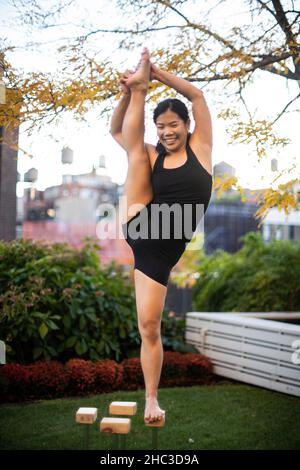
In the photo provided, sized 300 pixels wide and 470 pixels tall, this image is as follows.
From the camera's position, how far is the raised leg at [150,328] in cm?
214

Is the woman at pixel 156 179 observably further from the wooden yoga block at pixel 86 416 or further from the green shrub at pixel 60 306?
the green shrub at pixel 60 306

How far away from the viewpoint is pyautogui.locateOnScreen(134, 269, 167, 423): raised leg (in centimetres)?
214

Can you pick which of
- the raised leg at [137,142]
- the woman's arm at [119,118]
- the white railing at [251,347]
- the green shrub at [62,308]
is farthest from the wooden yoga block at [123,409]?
the white railing at [251,347]

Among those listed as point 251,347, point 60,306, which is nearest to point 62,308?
point 60,306

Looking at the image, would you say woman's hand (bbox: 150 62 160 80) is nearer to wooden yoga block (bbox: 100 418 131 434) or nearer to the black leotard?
the black leotard

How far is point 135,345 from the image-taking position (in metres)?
4.72

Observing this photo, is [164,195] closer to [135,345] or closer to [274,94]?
[274,94]

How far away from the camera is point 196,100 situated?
222 centimetres

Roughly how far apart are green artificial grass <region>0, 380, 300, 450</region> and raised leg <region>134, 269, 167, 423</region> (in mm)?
893

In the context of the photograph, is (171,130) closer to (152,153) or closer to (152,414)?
(152,153)

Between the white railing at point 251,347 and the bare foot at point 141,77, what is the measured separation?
2.53m

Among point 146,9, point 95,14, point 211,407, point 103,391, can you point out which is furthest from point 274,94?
point 103,391

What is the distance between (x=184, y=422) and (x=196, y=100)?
2102 mm

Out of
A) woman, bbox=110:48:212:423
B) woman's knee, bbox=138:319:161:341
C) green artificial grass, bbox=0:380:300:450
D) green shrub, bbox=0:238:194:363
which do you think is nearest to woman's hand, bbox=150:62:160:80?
woman, bbox=110:48:212:423
